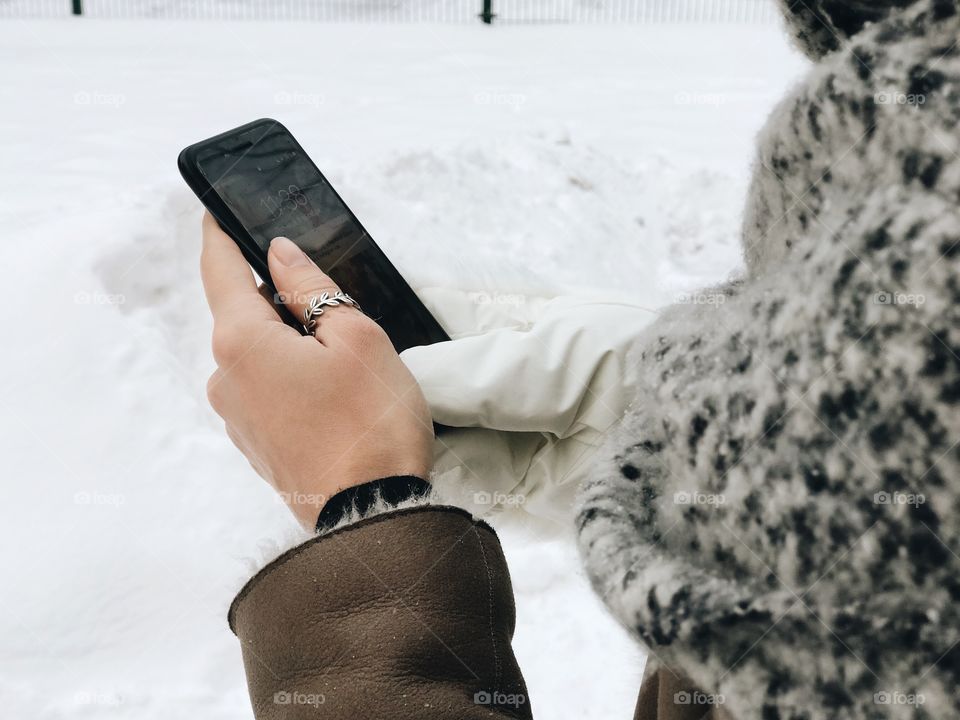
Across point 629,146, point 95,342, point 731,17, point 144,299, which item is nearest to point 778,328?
point 95,342

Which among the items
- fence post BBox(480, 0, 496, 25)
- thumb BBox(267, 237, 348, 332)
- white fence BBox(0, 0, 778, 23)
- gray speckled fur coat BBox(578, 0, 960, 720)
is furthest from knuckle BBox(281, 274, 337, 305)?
white fence BBox(0, 0, 778, 23)

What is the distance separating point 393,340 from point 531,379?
0.91 ft

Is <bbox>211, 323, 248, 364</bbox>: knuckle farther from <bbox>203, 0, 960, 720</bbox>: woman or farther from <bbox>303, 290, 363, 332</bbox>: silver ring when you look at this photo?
<bbox>203, 0, 960, 720</bbox>: woman

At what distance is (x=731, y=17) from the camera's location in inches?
352

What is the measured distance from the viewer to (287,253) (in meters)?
1.21

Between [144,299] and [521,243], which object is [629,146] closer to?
[521,243]

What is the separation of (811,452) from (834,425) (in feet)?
0.07

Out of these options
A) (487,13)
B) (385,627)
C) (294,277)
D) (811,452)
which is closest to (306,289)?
(294,277)

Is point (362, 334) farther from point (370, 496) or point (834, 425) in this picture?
point (834, 425)

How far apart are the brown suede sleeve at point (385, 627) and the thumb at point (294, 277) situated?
40 cm

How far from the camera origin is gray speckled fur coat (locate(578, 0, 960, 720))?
46cm

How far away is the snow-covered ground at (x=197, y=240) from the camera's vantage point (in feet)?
7.26

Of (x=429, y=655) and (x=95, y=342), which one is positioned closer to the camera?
(x=429, y=655)

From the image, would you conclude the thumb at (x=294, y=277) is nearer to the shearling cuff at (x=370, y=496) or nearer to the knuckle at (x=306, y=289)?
the knuckle at (x=306, y=289)
